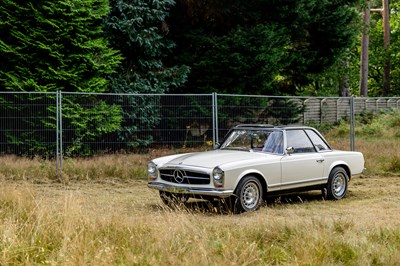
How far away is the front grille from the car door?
1.70 metres

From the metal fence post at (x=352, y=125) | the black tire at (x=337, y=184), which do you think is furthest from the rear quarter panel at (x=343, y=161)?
the metal fence post at (x=352, y=125)

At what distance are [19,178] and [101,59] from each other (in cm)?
495

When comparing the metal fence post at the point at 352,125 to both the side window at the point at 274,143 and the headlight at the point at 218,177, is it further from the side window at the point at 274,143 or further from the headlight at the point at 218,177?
the headlight at the point at 218,177

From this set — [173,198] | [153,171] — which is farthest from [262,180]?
[153,171]

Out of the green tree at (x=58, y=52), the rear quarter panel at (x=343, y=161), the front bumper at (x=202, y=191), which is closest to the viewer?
the front bumper at (x=202, y=191)

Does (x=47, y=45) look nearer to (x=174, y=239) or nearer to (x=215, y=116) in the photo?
(x=215, y=116)

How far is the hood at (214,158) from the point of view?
1013 cm

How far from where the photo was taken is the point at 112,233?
275 inches

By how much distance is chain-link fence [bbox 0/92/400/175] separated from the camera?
14.5 m

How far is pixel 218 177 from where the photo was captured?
9.80 meters

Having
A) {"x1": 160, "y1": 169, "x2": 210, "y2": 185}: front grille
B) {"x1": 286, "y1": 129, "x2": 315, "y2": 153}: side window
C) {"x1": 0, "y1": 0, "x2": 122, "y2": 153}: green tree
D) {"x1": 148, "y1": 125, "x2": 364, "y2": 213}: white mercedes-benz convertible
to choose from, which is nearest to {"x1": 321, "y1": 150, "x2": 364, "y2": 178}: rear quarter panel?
{"x1": 148, "y1": 125, "x2": 364, "y2": 213}: white mercedes-benz convertible

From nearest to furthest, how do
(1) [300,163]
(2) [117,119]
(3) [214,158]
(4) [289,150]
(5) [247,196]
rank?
(5) [247,196], (3) [214,158], (4) [289,150], (1) [300,163], (2) [117,119]

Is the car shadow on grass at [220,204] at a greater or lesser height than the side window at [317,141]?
lesser

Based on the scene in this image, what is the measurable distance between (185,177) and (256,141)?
1934 mm
